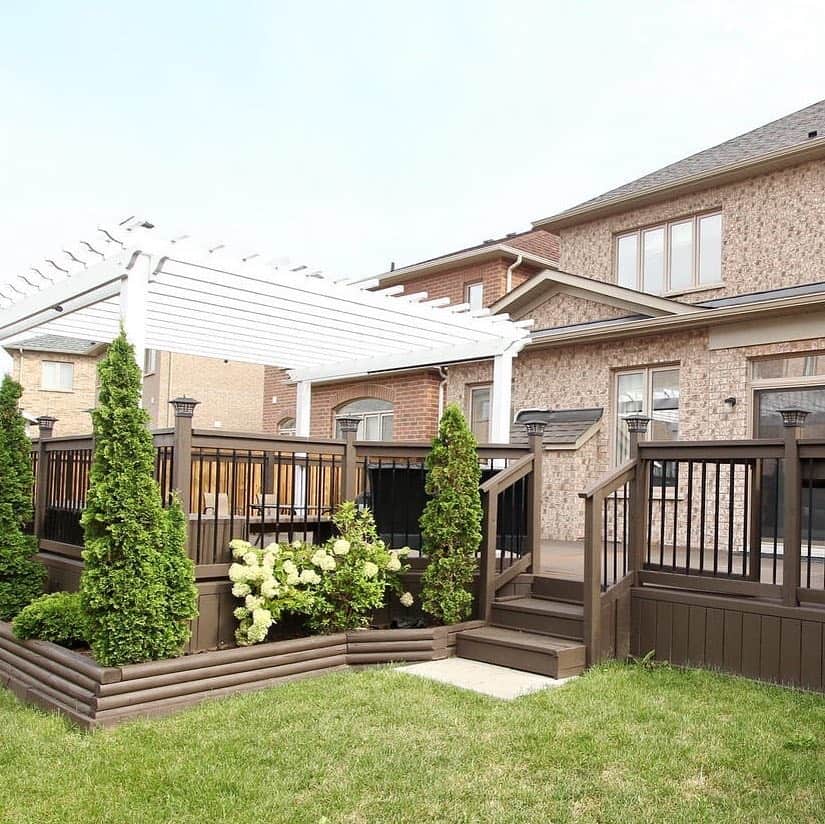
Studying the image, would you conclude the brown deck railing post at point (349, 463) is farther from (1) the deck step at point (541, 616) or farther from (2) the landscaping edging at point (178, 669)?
(1) the deck step at point (541, 616)

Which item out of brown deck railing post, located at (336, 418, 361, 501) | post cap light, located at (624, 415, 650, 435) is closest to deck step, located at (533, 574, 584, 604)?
post cap light, located at (624, 415, 650, 435)

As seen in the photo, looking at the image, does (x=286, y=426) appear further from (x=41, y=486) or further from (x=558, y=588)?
(x=558, y=588)

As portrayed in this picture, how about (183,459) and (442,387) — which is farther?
(442,387)

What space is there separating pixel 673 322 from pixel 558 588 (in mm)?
4267

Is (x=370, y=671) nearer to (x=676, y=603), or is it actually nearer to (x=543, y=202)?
(x=676, y=603)

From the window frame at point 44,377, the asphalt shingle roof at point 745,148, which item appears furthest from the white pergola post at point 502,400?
the window frame at point 44,377

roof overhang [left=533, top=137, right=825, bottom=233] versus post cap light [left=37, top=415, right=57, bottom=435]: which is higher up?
roof overhang [left=533, top=137, right=825, bottom=233]

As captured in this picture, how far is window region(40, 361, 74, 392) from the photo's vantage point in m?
28.8

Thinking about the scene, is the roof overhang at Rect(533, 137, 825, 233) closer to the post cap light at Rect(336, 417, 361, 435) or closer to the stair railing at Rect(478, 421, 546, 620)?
the stair railing at Rect(478, 421, 546, 620)

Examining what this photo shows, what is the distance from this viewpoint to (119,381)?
545 cm

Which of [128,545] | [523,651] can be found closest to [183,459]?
[128,545]

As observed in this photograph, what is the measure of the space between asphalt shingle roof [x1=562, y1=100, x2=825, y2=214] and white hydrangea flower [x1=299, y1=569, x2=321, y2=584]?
7724mm

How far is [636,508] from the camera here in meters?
6.26

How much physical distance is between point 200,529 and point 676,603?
11.7 feet
